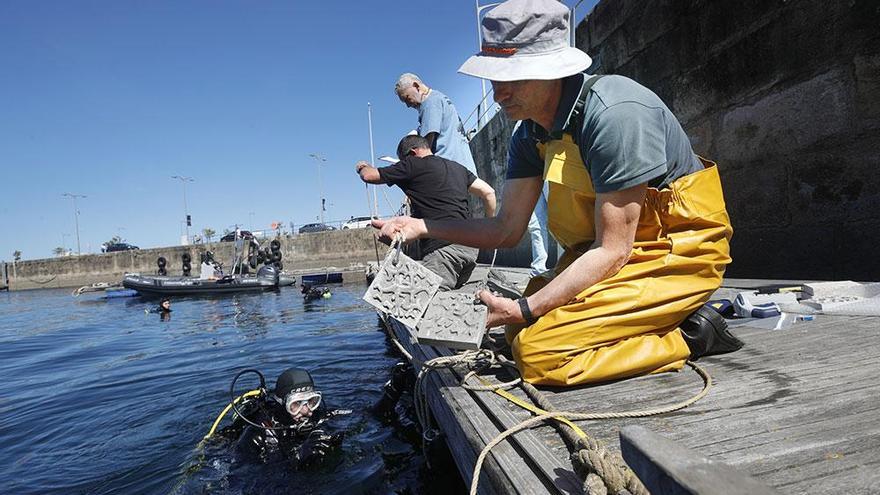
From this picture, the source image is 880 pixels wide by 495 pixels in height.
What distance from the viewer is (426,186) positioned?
15.2ft

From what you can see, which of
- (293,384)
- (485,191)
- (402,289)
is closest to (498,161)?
(485,191)

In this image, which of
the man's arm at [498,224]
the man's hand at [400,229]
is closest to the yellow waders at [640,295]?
the man's arm at [498,224]

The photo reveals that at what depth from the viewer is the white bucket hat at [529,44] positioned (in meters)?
2.10

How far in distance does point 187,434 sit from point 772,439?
524 cm

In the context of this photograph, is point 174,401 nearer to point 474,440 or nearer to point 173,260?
point 474,440

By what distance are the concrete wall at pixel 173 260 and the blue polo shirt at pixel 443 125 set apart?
25746 millimetres

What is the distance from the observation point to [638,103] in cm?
206

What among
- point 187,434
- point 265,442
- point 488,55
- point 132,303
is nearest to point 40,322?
point 132,303

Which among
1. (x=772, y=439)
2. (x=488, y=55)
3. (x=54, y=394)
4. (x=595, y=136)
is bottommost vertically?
(x=54, y=394)

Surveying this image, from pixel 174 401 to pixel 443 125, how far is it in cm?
490

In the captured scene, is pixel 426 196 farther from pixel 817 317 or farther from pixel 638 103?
pixel 817 317

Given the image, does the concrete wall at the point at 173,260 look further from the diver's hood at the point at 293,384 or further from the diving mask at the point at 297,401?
the diving mask at the point at 297,401

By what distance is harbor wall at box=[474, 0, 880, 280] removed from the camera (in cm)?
400

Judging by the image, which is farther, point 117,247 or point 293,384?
point 117,247
